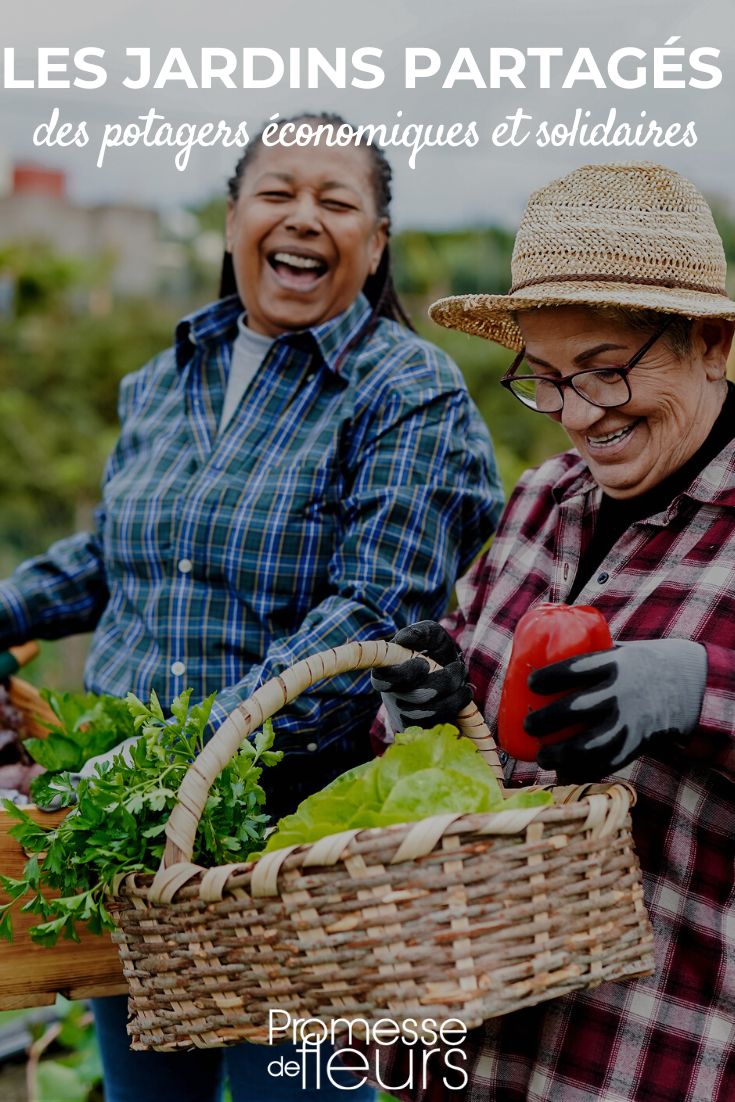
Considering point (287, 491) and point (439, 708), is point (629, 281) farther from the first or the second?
point (287, 491)

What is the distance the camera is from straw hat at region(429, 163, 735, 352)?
1.56 m

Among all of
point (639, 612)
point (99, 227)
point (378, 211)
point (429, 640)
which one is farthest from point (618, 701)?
point (99, 227)

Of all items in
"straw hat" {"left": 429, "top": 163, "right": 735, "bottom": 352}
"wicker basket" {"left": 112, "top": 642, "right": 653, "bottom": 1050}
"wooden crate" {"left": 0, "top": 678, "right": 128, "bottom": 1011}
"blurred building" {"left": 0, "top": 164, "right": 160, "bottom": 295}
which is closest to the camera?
"wicker basket" {"left": 112, "top": 642, "right": 653, "bottom": 1050}

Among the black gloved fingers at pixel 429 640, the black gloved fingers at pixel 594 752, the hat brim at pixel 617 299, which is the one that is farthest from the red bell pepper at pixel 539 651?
the hat brim at pixel 617 299

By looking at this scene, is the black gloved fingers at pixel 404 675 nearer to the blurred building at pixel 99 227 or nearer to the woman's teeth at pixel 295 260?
the woman's teeth at pixel 295 260

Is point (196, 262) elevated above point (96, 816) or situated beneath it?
elevated above

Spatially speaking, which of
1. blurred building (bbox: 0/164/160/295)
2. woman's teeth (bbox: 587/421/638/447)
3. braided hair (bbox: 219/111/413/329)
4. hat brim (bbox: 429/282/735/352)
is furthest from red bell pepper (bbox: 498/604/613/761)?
blurred building (bbox: 0/164/160/295)

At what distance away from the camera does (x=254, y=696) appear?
1478mm

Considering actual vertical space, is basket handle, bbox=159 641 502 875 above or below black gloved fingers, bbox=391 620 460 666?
below

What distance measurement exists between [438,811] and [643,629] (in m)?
0.41

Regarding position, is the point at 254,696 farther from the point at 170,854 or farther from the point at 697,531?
the point at 697,531

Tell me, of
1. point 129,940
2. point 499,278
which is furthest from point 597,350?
point 499,278

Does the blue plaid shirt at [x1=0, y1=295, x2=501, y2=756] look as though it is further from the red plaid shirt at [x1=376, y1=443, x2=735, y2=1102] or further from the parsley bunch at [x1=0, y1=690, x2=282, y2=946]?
the red plaid shirt at [x1=376, y1=443, x2=735, y2=1102]

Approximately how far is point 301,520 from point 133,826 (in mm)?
748
